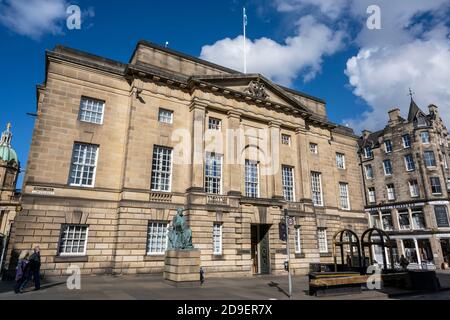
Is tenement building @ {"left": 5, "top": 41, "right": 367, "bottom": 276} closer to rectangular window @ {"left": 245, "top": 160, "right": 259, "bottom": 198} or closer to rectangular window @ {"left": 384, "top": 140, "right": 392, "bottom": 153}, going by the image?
rectangular window @ {"left": 245, "top": 160, "right": 259, "bottom": 198}

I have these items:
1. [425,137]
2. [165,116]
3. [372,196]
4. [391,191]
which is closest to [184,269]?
[165,116]

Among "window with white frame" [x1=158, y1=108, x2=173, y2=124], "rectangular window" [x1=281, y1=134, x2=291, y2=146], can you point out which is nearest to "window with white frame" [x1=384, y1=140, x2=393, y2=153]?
"rectangular window" [x1=281, y1=134, x2=291, y2=146]

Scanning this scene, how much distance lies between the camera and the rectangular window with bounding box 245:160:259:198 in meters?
24.2

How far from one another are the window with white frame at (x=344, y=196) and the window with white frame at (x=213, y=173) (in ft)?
50.7

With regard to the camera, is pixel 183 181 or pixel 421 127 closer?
pixel 183 181

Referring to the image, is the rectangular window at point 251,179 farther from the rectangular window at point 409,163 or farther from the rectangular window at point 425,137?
the rectangular window at point 425,137

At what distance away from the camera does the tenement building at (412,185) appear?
35.8m

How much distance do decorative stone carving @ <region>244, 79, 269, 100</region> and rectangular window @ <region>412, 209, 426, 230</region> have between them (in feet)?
87.1

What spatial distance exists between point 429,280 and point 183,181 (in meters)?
15.6

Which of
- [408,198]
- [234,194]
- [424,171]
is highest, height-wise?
[424,171]

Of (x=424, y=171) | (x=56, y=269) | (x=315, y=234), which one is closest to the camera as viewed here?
(x=56, y=269)

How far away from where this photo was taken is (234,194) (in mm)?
22344
